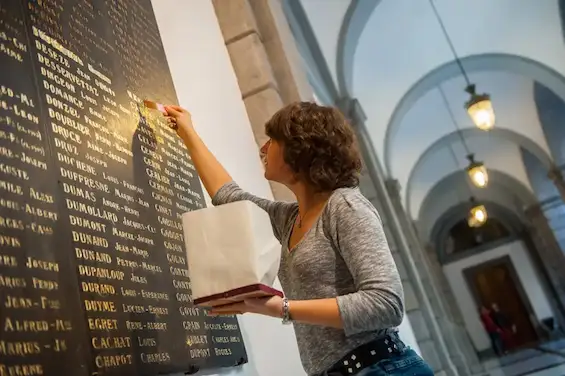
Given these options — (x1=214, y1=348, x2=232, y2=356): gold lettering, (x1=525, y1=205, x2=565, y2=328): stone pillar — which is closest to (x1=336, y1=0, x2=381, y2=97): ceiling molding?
(x1=214, y1=348, x2=232, y2=356): gold lettering

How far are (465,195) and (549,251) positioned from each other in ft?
10.1

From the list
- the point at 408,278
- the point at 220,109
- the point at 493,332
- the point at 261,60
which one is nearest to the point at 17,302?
the point at 220,109

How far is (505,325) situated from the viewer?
20.2m

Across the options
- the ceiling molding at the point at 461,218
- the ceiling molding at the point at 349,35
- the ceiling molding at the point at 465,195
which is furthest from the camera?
the ceiling molding at the point at 461,218

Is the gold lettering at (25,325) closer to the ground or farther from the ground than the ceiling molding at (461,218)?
closer to the ground

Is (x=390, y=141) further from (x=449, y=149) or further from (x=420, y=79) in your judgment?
(x=449, y=149)

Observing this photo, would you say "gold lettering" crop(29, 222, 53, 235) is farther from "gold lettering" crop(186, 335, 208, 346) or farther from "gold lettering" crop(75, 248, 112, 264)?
"gold lettering" crop(186, 335, 208, 346)

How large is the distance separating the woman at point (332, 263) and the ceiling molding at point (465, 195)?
46.9 feet

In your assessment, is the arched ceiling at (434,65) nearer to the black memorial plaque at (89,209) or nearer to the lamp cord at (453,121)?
the lamp cord at (453,121)

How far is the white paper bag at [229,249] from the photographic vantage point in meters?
1.27

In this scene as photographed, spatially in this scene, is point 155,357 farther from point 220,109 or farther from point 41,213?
point 220,109

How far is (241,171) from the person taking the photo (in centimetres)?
276

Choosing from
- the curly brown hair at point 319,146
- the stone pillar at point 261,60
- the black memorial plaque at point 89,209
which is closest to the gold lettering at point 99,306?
the black memorial plaque at point 89,209

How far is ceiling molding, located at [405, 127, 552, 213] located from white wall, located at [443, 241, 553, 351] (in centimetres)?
787
